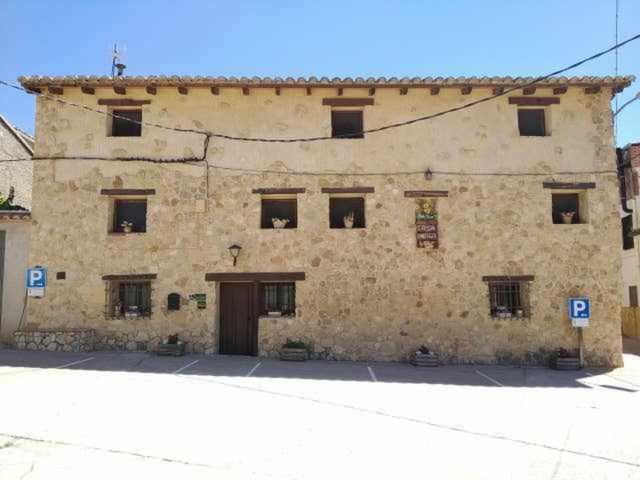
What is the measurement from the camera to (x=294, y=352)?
12.4 m

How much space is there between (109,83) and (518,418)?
39.5 ft

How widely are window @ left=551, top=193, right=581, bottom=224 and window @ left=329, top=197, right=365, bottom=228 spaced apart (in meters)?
5.24

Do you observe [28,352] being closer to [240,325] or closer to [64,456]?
[240,325]

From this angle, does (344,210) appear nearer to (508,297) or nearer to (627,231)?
Answer: (508,297)

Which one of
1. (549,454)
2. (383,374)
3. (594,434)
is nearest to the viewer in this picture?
(549,454)

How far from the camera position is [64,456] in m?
5.32

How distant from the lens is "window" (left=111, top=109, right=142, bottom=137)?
44.6 feet

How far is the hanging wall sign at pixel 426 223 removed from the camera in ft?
43.2

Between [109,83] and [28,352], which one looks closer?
[28,352]

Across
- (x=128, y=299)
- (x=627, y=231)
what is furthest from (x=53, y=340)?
(x=627, y=231)

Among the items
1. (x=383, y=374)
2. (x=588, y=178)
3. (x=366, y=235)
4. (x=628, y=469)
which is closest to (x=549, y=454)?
(x=628, y=469)

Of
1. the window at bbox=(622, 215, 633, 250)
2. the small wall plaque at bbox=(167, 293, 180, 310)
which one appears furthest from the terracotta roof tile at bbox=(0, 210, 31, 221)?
the window at bbox=(622, 215, 633, 250)

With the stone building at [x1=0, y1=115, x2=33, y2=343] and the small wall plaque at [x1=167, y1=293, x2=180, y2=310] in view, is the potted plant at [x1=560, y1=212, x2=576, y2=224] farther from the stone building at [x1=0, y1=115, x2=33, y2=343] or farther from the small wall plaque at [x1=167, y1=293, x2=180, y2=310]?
the stone building at [x1=0, y1=115, x2=33, y2=343]

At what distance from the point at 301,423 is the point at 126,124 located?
10.1 meters
